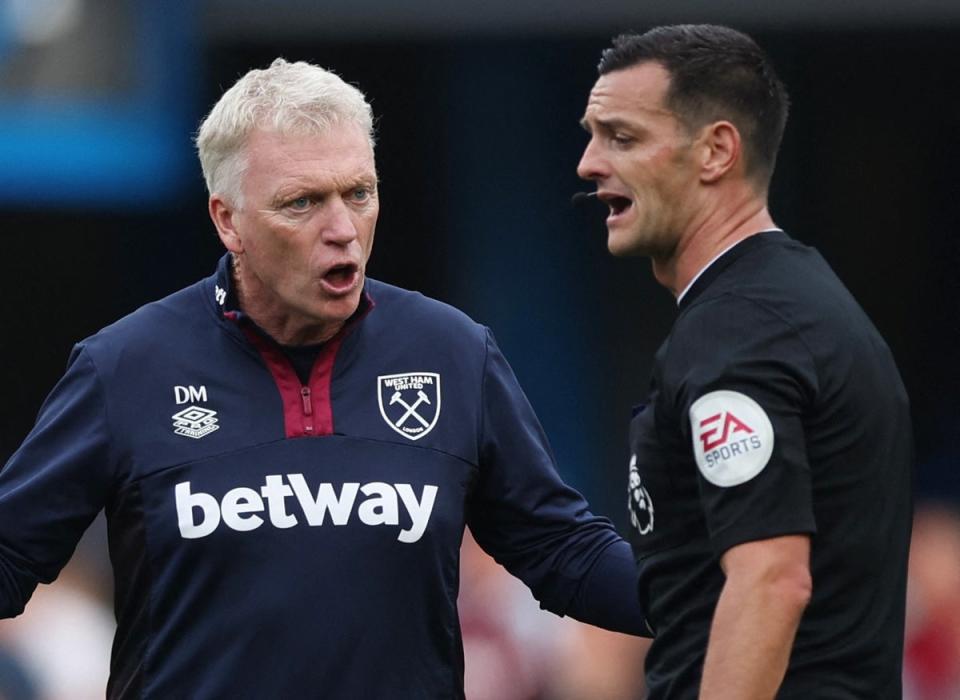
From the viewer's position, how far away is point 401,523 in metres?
3.25

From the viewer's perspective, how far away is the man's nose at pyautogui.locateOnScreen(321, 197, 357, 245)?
10.7ft

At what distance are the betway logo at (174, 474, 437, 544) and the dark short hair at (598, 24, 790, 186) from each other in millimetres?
800

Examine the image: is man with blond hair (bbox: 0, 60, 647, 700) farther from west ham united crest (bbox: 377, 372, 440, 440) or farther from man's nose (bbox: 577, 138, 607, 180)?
man's nose (bbox: 577, 138, 607, 180)

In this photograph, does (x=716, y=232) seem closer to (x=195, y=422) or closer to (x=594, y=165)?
(x=594, y=165)

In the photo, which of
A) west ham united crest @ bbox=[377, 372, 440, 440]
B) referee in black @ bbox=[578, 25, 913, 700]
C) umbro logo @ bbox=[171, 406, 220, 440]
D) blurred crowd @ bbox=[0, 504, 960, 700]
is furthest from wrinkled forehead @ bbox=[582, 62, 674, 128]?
blurred crowd @ bbox=[0, 504, 960, 700]

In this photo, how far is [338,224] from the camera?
3.28 meters

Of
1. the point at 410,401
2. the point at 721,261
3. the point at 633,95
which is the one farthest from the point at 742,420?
the point at 410,401

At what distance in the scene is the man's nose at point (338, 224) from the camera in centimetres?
327

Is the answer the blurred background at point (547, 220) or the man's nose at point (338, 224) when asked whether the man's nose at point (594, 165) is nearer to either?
the man's nose at point (338, 224)

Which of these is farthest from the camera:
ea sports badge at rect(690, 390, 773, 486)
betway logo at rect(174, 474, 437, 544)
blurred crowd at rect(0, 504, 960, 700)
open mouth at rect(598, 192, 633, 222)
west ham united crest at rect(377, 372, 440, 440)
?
blurred crowd at rect(0, 504, 960, 700)

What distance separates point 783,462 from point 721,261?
35cm

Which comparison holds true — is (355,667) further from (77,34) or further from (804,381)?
(77,34)

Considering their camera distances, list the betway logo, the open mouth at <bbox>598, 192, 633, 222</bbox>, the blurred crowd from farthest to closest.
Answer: the blurred crowd, the betway logo, the open mouth at <bbox>598, 192, 633, 222</bbox>

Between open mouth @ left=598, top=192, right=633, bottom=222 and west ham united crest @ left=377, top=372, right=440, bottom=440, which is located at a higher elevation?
open mouth @ left=598, top=192, right=633, bottom=222
